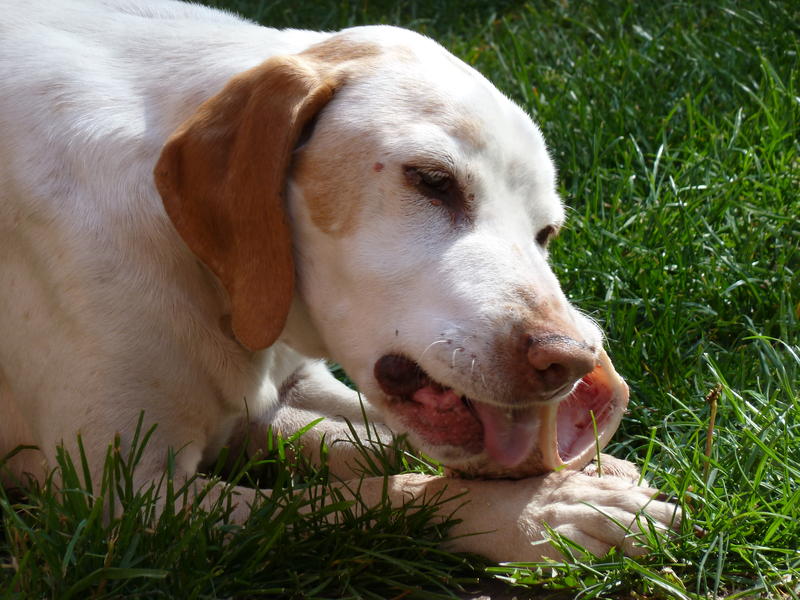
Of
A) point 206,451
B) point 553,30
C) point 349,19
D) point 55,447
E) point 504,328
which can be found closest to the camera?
point 504,328

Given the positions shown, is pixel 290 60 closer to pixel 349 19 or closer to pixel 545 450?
pixel 545 450

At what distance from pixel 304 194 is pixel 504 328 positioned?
598mm

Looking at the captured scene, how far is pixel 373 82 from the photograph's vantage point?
294 centimetres

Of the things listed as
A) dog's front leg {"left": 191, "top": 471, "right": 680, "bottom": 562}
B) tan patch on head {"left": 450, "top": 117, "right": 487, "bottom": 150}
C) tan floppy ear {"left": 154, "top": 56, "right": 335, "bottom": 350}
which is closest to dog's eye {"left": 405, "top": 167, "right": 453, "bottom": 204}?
tan patch on head {"left": 450, "top": 117, "right": 487, "bottom": 150}

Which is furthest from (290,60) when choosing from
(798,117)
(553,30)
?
(553,30)

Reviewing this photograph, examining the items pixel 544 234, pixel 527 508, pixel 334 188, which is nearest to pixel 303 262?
pixel 334 188

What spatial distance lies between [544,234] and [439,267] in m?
0.50

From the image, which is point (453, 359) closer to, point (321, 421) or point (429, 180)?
Answer: point (429, 180)

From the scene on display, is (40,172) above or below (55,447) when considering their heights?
above

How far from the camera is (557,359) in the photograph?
2.57 meters

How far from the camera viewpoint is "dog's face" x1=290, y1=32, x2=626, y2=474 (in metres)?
2.64

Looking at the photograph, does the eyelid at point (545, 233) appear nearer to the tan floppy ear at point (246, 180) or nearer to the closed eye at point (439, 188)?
the closed eye at point (439, 188)

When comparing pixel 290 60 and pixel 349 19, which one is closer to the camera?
pixel 290 60

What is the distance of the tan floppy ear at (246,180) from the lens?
2.84 meters
